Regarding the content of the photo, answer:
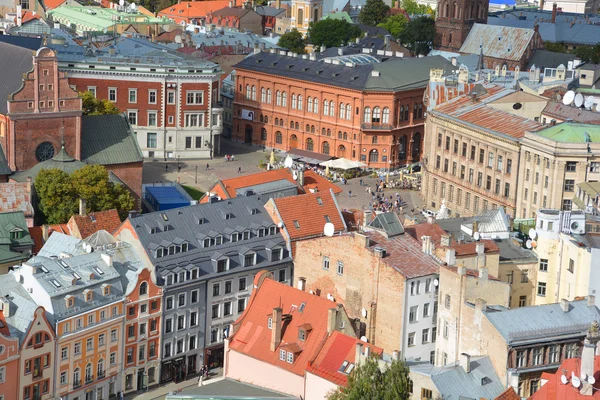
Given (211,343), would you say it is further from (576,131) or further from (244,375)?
(576,131)

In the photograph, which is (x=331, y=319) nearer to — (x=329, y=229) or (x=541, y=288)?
(x=329, y=229)

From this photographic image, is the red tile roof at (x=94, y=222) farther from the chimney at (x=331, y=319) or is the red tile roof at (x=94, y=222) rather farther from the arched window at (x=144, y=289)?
the chimney at (x=331, y=319)

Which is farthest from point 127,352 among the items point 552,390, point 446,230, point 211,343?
point 552,390

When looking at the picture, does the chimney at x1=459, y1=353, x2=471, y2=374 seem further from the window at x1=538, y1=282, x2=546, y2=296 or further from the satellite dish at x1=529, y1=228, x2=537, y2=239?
the satellite dish at x1=529, y1=228, x2=537, y2=239

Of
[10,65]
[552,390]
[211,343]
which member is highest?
[10,65]

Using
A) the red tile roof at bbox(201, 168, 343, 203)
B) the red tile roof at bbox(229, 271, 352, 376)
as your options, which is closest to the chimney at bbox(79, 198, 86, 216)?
the red tile roof at bbox(201, 168, 343, 203)

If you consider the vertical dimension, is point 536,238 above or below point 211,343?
above

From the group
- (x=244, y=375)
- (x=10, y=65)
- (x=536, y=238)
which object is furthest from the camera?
(x=10, y=65)
